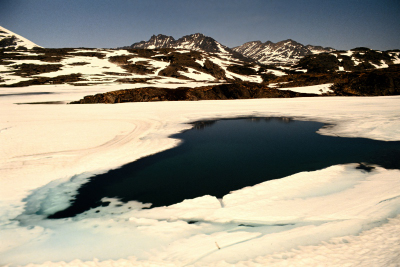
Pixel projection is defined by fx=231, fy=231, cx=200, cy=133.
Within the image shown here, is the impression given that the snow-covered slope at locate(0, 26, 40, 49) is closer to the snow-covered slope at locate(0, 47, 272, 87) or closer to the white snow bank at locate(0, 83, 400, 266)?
the snow-covered slope at locate(0, 47, 272, 87)

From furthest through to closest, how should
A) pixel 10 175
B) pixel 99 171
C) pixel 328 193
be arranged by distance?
pixel 99 171
pixel 10 175
pixel 328 193

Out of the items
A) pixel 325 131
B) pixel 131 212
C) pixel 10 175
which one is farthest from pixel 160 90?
pixel 131 212

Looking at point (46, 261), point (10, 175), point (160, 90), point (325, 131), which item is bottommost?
point (46, 261)

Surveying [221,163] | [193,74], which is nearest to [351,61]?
[193,74]

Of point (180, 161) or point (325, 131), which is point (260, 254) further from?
point (325, 131)

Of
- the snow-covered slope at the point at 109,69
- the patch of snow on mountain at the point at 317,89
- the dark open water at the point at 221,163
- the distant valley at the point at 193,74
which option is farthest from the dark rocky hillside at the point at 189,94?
the snow-covered slope at the point at 109,69

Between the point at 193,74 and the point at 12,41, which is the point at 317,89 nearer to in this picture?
the point at 193,74

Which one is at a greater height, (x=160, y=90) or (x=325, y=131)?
(x=160, y=90)
